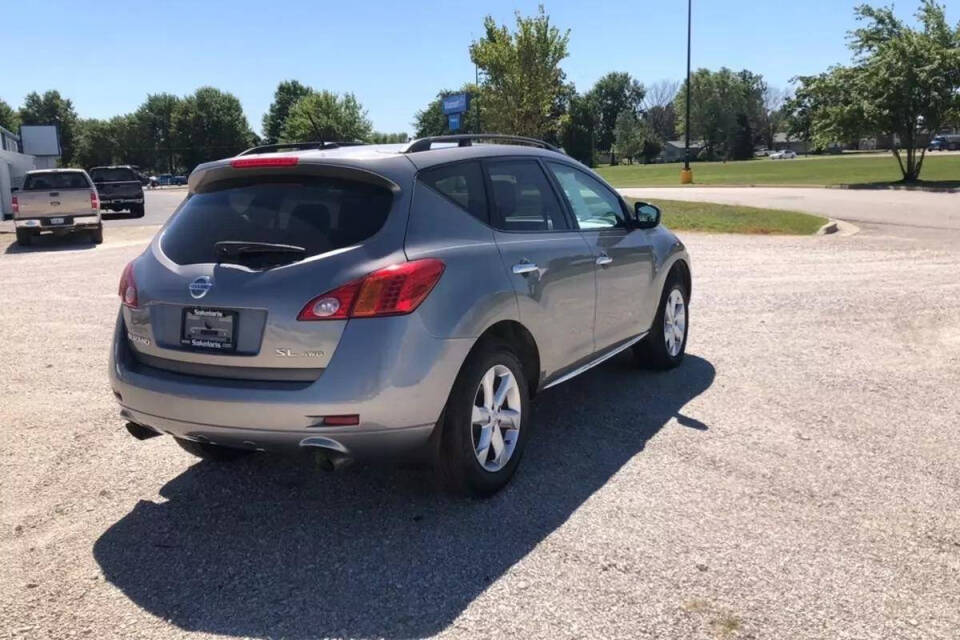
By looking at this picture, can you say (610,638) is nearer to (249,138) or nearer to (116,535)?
(116,535)

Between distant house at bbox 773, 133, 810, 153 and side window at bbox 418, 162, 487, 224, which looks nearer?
side window at bbox 418, 162, 487, 224

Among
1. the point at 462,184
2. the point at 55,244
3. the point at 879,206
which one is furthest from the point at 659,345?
the point at 879,206

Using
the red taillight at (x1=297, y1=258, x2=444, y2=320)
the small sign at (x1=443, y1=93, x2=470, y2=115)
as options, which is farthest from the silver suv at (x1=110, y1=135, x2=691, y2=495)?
the small sign at (x1=443, y1=93, x2=470, y2=115)

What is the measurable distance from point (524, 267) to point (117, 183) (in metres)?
30.4

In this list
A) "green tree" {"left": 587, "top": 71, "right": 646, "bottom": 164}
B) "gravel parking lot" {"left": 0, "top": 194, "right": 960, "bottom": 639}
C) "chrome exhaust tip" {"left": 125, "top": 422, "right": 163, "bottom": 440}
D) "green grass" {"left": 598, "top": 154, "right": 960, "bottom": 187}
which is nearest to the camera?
"gravel parking lot" {"left": 0, "top": 194, "right": 960, "bottom": 639}

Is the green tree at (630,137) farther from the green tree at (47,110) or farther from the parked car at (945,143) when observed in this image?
the green tree at (47,110)

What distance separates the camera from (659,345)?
20.2 feet

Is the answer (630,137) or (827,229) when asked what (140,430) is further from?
(630,137)

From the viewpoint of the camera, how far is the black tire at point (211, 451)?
4.20m

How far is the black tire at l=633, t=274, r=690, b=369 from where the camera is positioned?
6.13 meters

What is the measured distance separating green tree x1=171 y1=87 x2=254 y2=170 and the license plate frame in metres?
111

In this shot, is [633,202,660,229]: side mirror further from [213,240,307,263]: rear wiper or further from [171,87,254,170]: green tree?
[171,87,254,170]: green tree

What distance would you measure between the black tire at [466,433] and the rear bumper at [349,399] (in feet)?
0.37

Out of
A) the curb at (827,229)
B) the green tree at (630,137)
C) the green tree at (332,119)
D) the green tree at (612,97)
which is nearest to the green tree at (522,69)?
the curb at (827,229)
